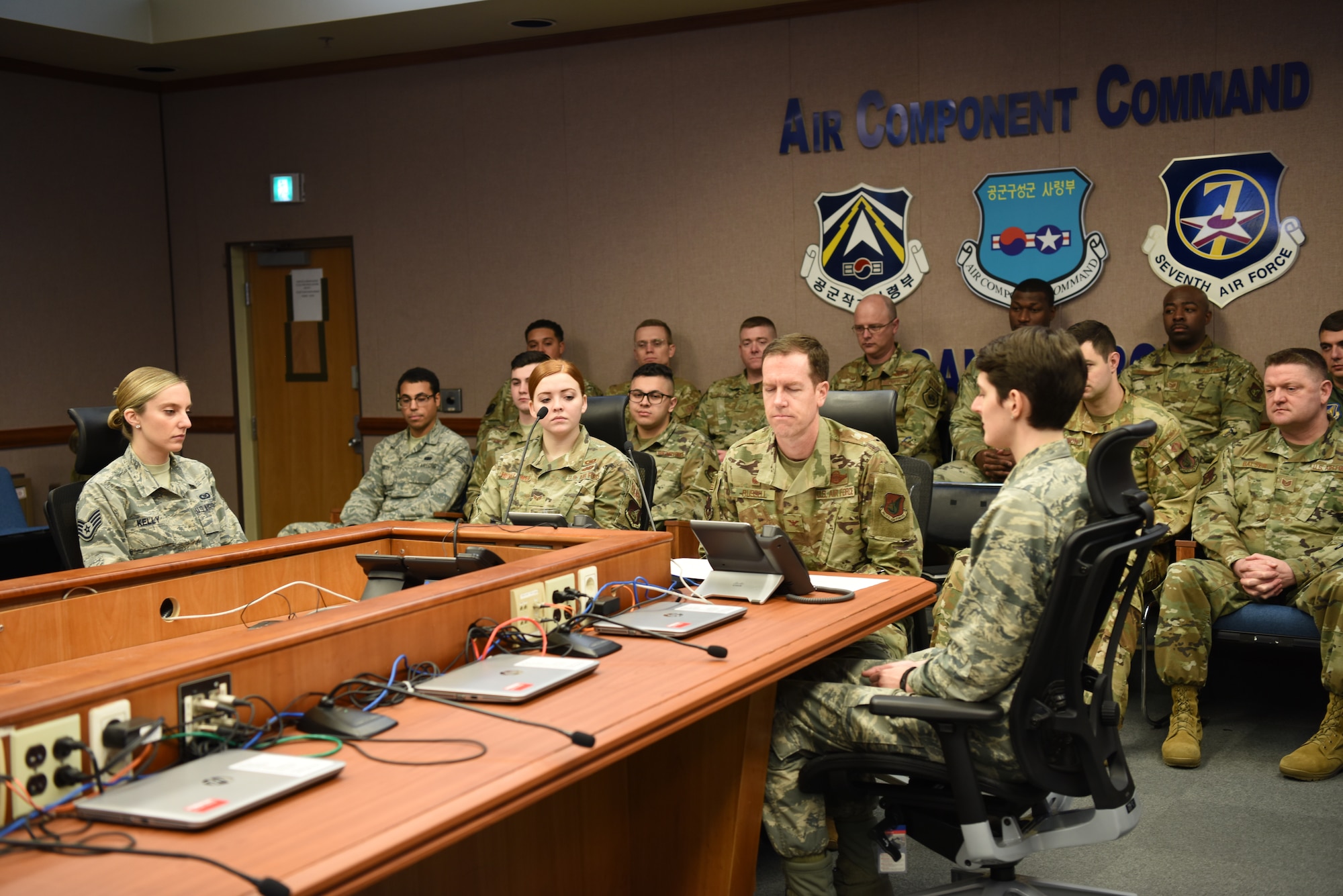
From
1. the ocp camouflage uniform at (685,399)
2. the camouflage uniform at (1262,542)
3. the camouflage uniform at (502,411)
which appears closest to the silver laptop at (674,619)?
the camouflage uniform at (1262,542)

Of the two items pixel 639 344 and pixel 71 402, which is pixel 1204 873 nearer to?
pixel 639 344

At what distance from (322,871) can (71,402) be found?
22.1ft

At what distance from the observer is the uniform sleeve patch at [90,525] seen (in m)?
3.15

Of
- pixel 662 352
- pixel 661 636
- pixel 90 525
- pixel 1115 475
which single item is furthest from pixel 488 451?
pixel 1115 475

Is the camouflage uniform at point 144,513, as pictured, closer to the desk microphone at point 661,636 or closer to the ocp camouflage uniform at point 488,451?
the ocp camouflage uniform at point 488,451

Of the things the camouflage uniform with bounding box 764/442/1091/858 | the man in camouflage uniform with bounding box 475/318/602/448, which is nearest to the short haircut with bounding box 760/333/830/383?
the camouflage uniform with bounding box 764/442/1091/858

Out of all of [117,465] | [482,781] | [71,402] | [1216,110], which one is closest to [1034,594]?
[482,781]

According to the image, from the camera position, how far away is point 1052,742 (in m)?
2.04

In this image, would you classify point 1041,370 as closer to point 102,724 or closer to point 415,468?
point 102,724

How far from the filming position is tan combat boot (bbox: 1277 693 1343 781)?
328 centimetres

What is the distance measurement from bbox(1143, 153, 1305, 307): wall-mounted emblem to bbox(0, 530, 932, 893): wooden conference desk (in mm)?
3171

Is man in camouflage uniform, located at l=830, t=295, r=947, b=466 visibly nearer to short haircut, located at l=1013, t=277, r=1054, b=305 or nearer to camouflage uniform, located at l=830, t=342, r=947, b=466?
camouflage uniform, located at l=830, t=342, r=947, b=466

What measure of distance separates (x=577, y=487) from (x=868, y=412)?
101 cm

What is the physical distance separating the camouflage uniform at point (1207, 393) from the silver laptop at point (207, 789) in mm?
4112
